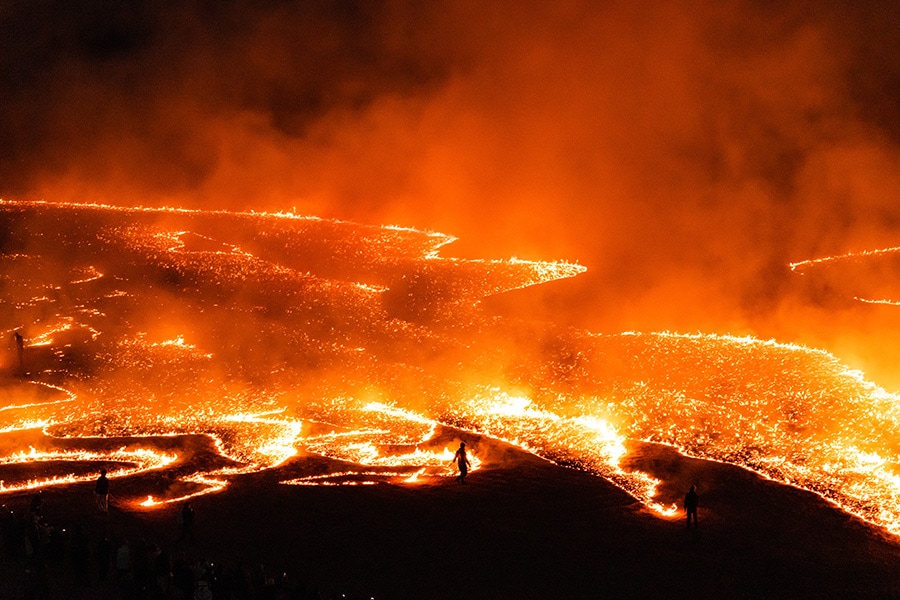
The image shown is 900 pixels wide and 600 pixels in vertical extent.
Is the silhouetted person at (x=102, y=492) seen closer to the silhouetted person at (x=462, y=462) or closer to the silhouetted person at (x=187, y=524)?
the silhouetted person at (x=187, y=524)

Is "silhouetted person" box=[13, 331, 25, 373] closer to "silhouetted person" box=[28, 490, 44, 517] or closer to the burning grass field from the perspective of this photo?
the burning grass field

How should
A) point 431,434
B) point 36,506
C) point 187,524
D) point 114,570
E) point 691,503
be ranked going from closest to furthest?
1. point 114,570
2. point 36,506
3. point 187,524
4. point 691,503
5. point 431,434

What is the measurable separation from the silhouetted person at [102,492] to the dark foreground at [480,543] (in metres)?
0.20

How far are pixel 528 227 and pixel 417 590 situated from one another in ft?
82.3

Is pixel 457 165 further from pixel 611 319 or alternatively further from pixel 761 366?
pixel 761 366

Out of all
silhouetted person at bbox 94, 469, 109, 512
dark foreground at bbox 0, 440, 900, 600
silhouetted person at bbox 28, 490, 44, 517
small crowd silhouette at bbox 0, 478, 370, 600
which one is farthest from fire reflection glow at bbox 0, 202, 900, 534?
small crowd silhouette at bbox 0, 478, 370, 600

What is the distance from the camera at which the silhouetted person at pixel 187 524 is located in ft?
58.0

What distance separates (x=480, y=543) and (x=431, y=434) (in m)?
4.77

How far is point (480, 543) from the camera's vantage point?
18172mm

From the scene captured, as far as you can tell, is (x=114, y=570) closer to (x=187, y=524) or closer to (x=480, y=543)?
(x=187, y=524)

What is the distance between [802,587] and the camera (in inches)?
671

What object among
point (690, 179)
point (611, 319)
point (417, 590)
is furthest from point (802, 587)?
point (690, 179)

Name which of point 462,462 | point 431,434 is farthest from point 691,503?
point 431,434

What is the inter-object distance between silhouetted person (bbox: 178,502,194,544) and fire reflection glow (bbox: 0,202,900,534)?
1.93 metres
